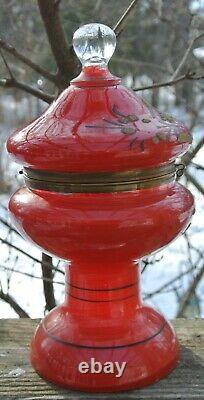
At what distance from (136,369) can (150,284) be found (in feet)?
7.46

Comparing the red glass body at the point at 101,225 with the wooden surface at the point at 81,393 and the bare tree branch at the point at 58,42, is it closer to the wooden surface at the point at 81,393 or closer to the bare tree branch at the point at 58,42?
the wooden surface at the point at 81,393

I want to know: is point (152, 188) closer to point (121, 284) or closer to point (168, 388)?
point (121, 284)

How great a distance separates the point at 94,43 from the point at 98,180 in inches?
8.3

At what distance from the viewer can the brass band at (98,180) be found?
76 centimetres

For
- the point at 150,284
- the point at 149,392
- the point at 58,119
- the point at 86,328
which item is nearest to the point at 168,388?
the point at 149,392

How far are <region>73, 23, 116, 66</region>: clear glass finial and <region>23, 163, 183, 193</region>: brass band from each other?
17 centimetres

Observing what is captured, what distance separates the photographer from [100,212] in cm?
77

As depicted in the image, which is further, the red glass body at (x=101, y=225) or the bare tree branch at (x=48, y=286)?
the bare tree branch at (x=48, y=286)

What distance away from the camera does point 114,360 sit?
33.2 inches

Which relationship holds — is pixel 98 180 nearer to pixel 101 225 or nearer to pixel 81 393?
pixel 101 225

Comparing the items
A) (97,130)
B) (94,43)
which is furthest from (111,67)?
(97,130)

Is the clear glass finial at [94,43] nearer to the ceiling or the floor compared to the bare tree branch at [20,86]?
nearer to the ceiling

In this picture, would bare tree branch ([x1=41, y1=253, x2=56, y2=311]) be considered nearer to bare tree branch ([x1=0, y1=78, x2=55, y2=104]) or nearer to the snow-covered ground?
bare tree branch ([x1=0, y1=78, x2=55, y2=104])

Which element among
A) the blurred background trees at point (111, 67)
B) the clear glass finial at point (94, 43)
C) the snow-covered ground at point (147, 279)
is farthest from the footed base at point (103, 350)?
the snow-covered ground at point (147, 279)
